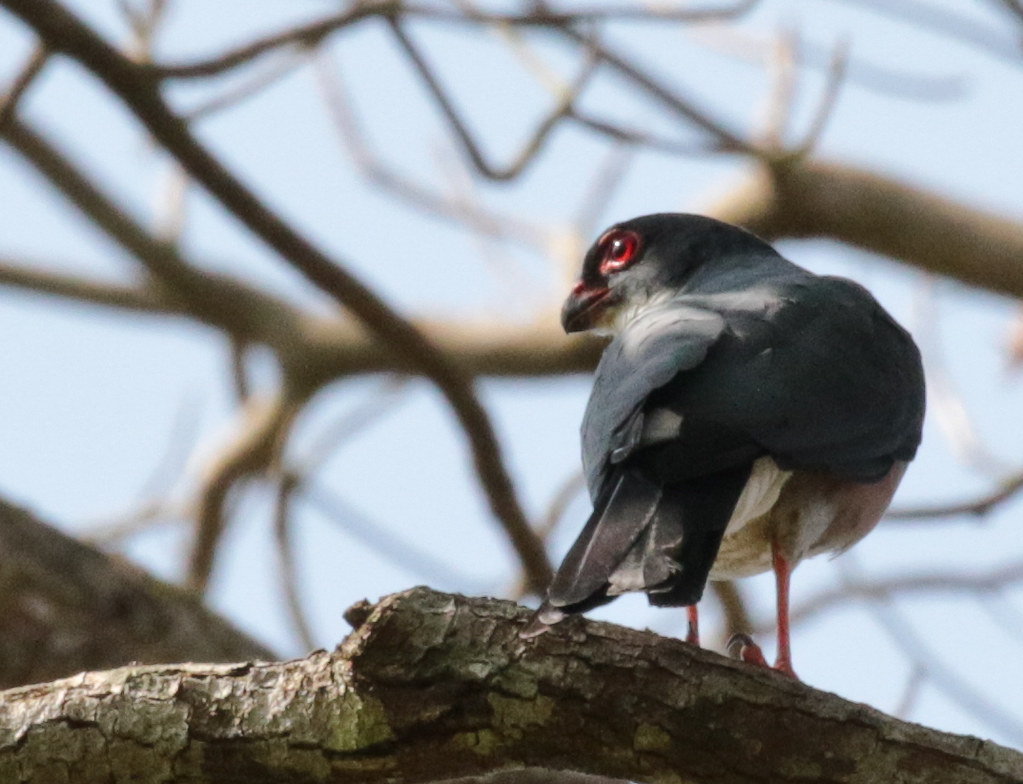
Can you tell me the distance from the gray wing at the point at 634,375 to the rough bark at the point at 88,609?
213 cm

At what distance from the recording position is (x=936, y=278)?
8164 mm

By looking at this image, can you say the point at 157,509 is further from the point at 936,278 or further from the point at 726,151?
the point at 936,278

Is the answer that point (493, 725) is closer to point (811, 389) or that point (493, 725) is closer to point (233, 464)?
point (811, 389)

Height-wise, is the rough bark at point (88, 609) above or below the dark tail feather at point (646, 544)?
above

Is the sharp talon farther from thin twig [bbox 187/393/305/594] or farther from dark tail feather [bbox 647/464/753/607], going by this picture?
thin twig [bbox 187/393/305/594]

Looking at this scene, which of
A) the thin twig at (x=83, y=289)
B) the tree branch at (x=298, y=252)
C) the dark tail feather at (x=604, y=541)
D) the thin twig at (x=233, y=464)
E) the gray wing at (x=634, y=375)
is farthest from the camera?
the thin twig at (x=83, y=289)

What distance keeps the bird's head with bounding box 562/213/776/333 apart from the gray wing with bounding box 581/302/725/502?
998 mm

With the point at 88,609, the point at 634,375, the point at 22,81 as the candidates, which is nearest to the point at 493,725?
the point at 634,375

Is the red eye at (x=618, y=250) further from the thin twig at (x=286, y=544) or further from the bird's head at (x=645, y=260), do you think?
the thin twig at (x=286, y=544)

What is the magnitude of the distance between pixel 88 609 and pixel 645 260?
2.46 m

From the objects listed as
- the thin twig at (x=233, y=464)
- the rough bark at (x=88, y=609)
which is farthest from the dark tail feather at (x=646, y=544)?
the thin twig at (x=233, y=464)

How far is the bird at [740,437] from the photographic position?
11.5 feet

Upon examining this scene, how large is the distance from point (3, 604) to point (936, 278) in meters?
4.91

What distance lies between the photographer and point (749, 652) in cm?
411
